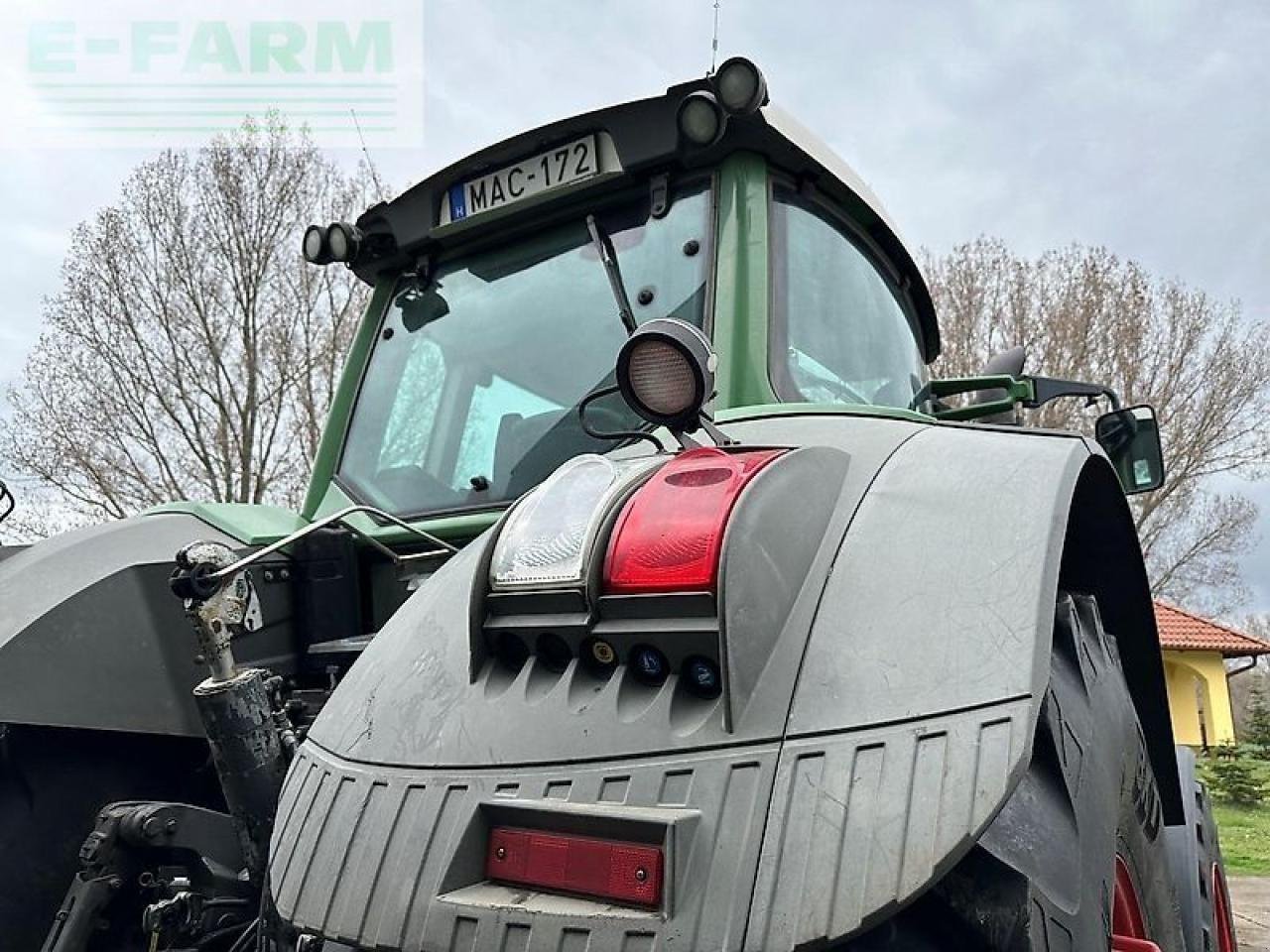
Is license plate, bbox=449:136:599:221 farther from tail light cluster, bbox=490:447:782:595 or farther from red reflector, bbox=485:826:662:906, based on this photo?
red reflector, bbox=485:826:662:906

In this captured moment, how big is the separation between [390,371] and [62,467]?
20.7m

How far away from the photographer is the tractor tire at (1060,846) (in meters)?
1.06

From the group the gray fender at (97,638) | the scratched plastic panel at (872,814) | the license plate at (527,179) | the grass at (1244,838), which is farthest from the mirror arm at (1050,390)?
the grass at (1244,838)

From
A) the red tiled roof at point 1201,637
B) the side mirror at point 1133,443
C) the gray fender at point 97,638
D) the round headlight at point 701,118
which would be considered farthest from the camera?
the red tiled roof at point 1201,637

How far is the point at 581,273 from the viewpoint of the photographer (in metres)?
2.62

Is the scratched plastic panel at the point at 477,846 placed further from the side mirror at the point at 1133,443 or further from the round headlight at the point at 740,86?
the side mirror at the point at 1133,443

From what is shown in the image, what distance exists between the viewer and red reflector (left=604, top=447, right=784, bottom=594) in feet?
3.78

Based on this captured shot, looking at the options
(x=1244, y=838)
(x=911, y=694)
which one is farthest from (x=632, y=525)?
(x=1244, y=838)

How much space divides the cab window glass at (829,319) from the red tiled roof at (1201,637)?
29.9 meters

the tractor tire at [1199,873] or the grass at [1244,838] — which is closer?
the tractor tire at [1199,873]

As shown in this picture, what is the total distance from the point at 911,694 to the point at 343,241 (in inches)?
96.8

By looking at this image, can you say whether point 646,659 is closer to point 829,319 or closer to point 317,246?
point 829,319

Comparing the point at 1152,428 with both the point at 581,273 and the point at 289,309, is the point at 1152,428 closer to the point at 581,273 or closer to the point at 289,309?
the point at 581,273

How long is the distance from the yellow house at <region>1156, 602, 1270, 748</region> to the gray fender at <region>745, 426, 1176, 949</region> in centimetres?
3256
